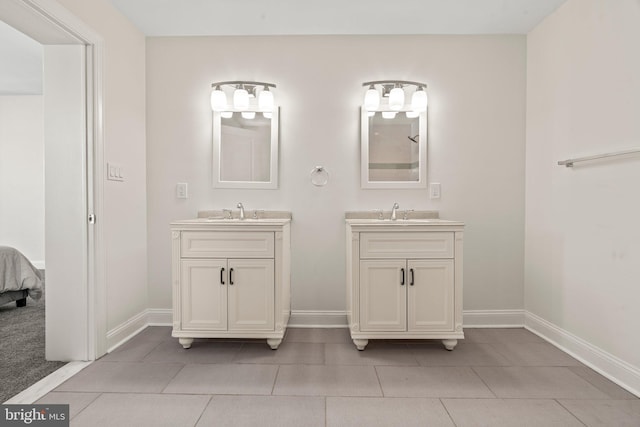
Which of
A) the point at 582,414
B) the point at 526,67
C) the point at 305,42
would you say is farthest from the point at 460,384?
the point at 305,42

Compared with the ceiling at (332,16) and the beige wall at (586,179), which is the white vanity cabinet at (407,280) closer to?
the beige wall at (586,179)

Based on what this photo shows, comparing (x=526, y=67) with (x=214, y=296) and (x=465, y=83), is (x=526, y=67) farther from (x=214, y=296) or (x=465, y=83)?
(x=214, y=296)

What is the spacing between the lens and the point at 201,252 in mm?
2363

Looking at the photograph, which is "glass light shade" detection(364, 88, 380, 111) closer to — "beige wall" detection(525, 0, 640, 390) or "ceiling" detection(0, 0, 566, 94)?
"ceiling" detection(0, 0, 566, 94)

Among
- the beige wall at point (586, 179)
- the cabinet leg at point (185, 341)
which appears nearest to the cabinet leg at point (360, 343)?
the cabinet leg at point (185, 341)

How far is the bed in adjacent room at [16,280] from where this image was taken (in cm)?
322

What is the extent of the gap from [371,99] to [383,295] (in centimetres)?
140

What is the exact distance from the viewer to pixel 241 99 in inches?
109

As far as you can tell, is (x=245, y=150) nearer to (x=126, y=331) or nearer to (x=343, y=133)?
(x=343, y=133)

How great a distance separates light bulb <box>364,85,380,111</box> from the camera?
2.77 m

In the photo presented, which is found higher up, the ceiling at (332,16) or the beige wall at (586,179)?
the ceiling at (332,16)

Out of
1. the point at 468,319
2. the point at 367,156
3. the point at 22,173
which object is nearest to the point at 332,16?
the point at 367,156

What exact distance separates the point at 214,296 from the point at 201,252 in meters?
0.28

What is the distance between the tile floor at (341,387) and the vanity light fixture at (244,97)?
166cm
